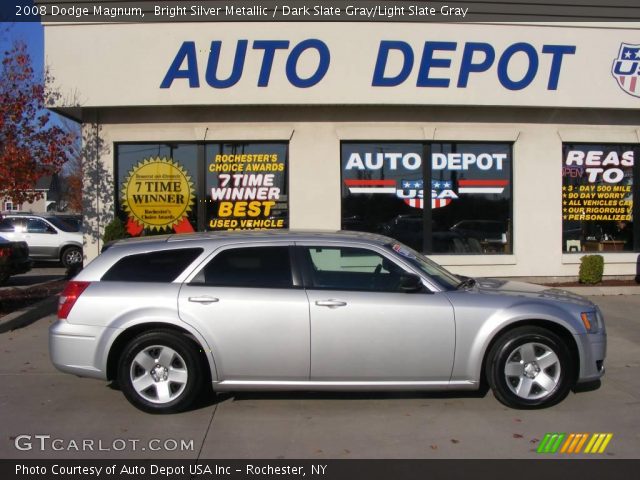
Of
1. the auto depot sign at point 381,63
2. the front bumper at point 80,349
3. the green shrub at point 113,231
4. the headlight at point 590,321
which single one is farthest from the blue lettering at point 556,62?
the front bumper at point 80,349

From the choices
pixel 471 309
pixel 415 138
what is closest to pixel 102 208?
pixel 415 138

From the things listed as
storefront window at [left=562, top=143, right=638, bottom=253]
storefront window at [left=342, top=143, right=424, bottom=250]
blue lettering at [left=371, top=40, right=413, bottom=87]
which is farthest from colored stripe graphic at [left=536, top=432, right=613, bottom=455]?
storefront window at [left=562, top=143, right=638, bottom=253]

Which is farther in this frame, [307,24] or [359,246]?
[307,24]

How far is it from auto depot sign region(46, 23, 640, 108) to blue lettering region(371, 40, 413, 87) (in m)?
0.02

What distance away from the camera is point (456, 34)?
12031 millimetres

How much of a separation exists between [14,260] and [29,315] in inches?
180

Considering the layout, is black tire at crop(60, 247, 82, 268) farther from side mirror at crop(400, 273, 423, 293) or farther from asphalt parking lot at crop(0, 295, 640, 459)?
side mirror at crop(400, 273, 423, 293)

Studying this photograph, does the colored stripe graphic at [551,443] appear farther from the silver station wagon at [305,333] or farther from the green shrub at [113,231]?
the green shrub at [113,231]

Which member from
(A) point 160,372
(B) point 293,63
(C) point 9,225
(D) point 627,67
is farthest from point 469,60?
(C) point 9,225

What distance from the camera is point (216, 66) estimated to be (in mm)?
11844

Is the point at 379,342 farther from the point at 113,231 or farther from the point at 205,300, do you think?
the point at 113,231

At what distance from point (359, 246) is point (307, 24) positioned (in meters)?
7.00

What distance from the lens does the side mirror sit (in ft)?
18.9
